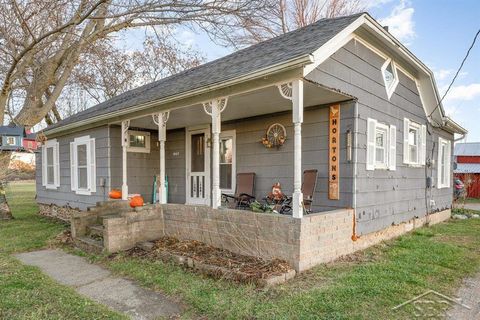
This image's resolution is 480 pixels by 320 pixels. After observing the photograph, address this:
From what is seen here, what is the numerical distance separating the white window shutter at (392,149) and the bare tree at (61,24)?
4.28m

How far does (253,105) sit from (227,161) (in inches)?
80.0

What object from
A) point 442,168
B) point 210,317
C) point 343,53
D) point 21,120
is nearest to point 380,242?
point 343,53

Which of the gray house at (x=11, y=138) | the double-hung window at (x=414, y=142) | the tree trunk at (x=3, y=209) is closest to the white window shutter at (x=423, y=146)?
the double-hung window at (x=414, y=142)

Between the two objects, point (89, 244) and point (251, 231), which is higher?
point (251, 231)

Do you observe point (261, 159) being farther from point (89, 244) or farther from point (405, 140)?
point (89, 244)

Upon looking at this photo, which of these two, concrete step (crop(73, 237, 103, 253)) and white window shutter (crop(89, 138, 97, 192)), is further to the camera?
white window shutter (crop(89, 138, 97, 192))

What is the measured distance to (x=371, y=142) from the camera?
5898mm

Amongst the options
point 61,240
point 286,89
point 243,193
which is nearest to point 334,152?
point 286,89

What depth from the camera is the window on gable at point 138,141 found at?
862 cm

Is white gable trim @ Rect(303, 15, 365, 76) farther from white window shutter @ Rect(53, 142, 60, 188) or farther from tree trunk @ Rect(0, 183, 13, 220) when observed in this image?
tree trunk @ Rect(0, 183, 13, 220)

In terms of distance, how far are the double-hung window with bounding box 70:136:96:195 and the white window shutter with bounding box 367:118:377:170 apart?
6.74m

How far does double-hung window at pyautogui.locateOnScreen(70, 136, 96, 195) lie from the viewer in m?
8.68

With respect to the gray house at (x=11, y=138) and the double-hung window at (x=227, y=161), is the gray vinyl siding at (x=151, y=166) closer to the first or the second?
the double-hung window at (x=227, y=161)

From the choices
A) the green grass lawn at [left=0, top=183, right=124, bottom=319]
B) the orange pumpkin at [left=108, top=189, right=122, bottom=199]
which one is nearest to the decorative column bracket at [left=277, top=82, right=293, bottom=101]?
the green grass lawn at [left=0, top=183, right=124, bottom=319]
